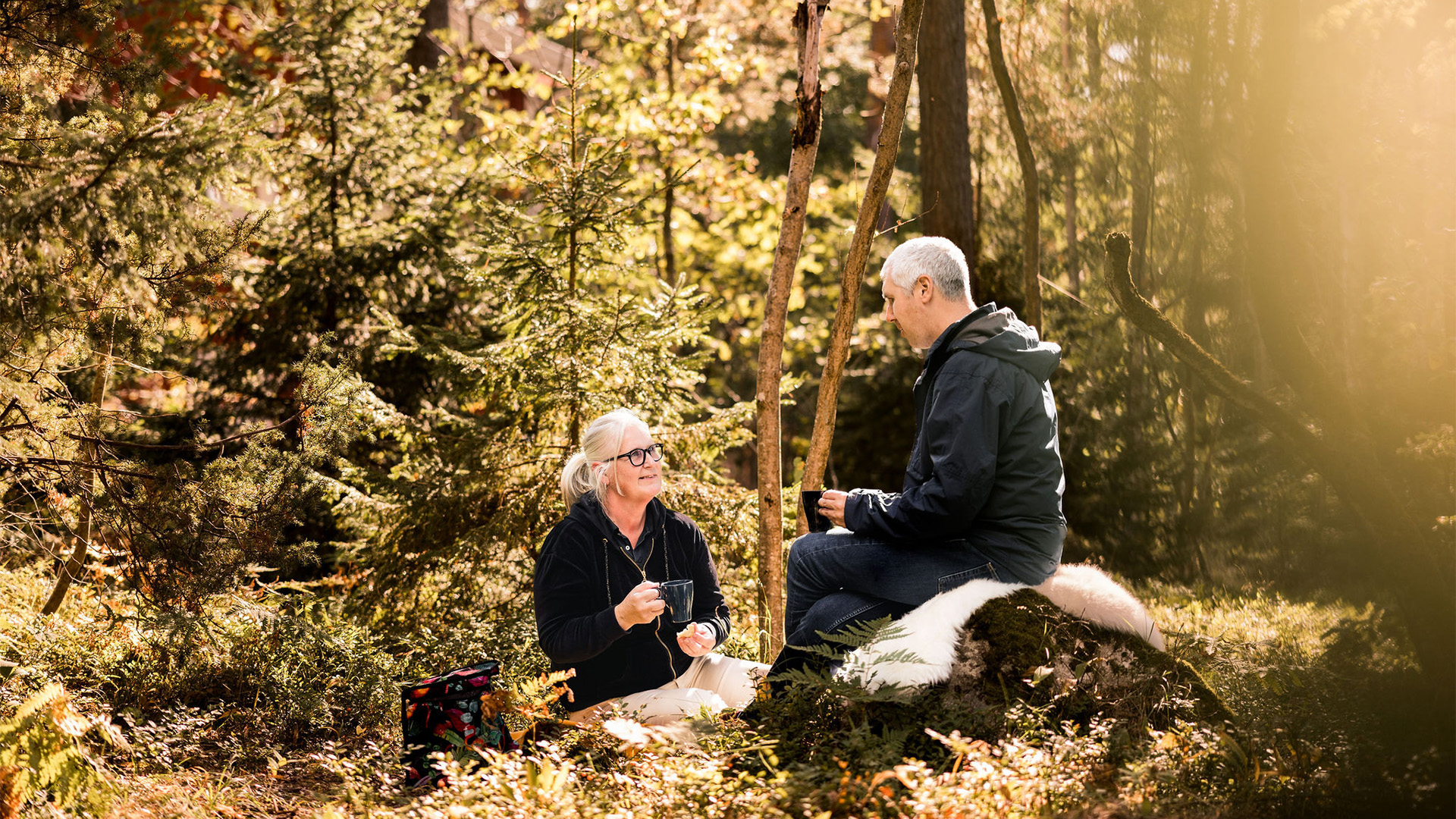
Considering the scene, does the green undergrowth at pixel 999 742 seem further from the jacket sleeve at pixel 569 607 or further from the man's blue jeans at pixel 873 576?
the jacket sleeve at pixel 569 607

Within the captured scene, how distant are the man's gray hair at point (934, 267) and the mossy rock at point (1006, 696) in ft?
3.60

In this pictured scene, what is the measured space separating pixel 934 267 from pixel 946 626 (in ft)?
4.08

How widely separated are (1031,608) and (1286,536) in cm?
159

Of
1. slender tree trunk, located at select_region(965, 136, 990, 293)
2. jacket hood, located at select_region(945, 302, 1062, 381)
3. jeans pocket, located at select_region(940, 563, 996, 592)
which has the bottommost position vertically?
jeans pocket, located at select_region(940, 563, 996, 592)

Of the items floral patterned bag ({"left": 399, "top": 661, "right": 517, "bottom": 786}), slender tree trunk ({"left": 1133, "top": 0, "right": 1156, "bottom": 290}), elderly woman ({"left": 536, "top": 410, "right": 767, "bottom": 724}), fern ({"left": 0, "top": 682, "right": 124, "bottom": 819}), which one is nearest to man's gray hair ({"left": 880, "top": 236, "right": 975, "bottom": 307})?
elderly woman ({"left": 536, "top": 410, "right": 767, "bottom": 724})

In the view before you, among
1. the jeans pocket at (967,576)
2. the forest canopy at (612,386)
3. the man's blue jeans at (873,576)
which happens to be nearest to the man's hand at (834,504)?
the man's blue jeans at (873,576)

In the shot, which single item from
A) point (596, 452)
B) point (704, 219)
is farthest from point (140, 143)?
point (704, 219)

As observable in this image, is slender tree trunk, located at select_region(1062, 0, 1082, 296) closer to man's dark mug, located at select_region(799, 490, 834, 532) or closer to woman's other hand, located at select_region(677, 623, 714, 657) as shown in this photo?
man's dark mug, located at select_region(799, 490, 834, 532)

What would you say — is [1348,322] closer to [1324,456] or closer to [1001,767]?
[1324,456]

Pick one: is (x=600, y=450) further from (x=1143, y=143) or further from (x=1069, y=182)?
(x=1069, y=182)

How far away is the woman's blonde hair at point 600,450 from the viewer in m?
4.05

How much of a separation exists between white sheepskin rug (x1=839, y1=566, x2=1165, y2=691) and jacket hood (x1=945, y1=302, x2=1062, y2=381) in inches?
30.1

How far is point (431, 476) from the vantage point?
6270 mm

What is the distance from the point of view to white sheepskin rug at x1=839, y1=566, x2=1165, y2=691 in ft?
11.1
